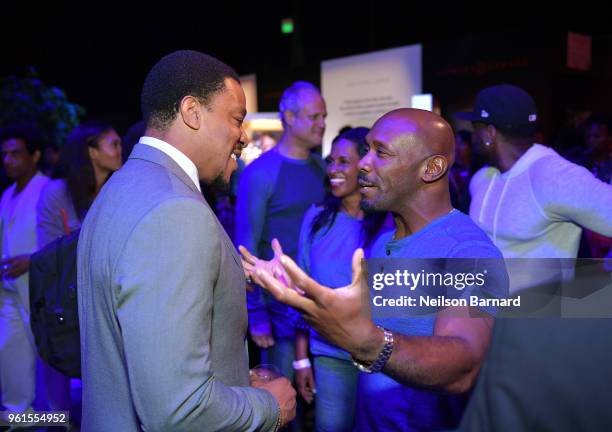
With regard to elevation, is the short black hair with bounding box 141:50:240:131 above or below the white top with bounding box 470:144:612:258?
above

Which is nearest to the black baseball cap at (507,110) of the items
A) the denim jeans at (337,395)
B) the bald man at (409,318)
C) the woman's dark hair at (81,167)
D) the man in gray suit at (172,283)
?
the bald man at (409,318)

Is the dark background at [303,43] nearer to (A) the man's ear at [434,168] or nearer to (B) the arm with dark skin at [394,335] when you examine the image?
(A) the man's ear at [434,168]

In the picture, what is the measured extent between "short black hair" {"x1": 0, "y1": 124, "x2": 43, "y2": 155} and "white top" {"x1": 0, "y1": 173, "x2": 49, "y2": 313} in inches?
11.0

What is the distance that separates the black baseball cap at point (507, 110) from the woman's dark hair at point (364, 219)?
62 centimetres

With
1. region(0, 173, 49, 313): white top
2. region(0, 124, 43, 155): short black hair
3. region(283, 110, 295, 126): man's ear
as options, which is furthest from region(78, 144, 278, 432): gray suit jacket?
region(0, 124, 43, 155): short black hair

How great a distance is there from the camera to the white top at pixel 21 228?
375cm

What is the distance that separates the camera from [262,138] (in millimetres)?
6348

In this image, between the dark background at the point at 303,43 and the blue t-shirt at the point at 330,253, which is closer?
the blue t-shirt at the point at 330,253

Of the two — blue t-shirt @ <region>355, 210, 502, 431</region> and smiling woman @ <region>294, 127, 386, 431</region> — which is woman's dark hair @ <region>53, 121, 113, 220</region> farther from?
blue t-shirt @ <region>355, 210, 502, 431</region>

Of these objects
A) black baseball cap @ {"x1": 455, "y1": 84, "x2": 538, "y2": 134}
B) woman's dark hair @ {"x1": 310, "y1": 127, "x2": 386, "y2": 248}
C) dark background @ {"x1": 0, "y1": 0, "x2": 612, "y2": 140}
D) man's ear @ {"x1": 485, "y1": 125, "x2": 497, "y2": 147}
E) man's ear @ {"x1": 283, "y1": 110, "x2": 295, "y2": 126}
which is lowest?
woman's dark hair @ {"x1": 310, "y1": 127, "x2": 386, "y2": 248}

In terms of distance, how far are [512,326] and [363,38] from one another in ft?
39.3

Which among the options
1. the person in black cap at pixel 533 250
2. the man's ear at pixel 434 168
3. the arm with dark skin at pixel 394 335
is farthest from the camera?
the man's ear at pixel 434 168

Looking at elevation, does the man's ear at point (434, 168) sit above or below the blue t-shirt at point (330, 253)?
above

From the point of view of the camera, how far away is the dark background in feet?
25.3
